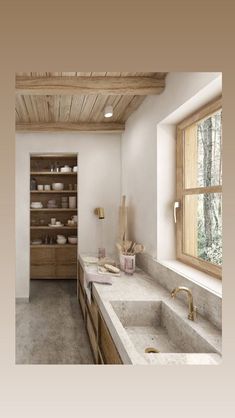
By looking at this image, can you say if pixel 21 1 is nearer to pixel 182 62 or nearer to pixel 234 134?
pixel 182 62

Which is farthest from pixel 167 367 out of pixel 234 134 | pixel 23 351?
pixel 23 351

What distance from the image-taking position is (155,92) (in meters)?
2.44

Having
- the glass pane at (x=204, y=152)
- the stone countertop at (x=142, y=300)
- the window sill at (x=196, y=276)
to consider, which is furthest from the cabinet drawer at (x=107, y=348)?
the glass pane at (x=204, y=152)

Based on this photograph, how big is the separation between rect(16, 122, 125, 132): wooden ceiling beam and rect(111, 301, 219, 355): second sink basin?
98.5 inches

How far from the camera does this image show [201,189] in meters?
2.04

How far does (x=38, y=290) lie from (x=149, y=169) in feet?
9.43

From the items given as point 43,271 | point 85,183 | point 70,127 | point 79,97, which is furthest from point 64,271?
point 79,97

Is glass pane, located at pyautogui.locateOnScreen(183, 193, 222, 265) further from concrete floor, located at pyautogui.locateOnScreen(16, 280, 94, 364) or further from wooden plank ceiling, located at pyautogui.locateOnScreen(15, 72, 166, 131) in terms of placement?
concrete floor, located at pyautogui.locateOnScreen(16, 280, 94, 364)

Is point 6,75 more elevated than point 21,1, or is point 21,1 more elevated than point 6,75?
point 21,1

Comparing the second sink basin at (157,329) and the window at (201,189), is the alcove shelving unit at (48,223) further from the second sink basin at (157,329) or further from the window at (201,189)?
the second sink basin at (157,329)

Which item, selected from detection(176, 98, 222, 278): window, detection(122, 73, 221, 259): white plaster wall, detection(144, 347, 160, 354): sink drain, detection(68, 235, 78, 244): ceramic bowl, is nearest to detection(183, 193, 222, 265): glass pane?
detection(176, 98, 222, 278): window

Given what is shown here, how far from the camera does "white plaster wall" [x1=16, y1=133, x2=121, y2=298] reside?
4176mm

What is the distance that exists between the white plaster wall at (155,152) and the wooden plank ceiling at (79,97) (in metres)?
0.15

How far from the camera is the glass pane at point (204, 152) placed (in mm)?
1898
